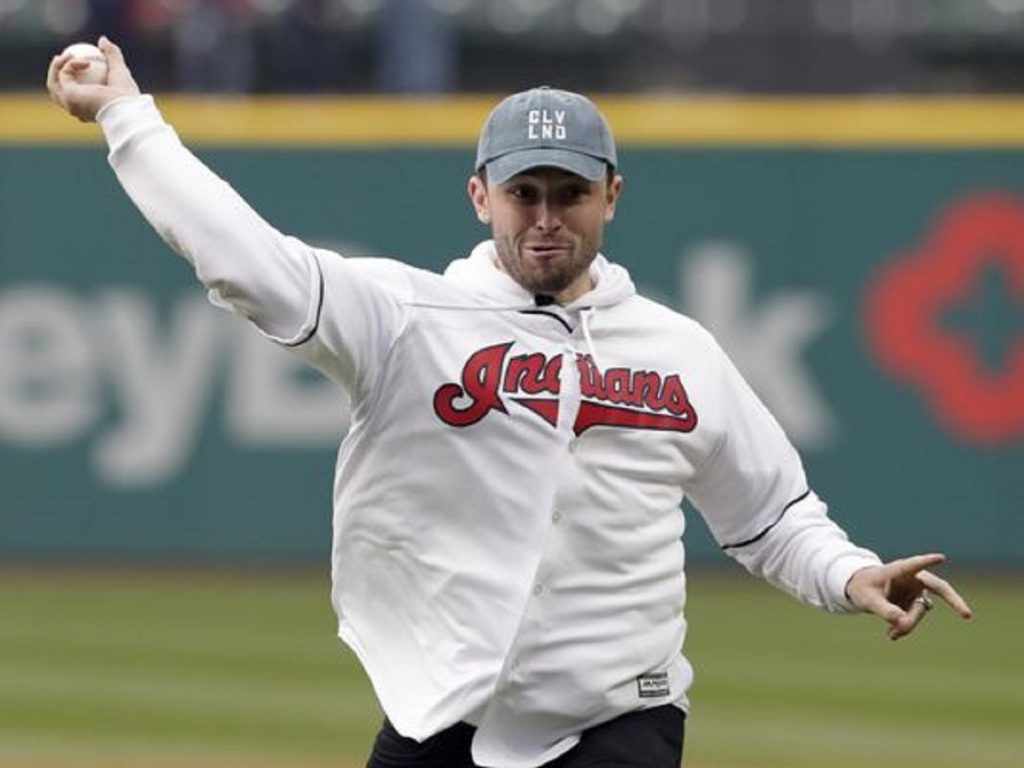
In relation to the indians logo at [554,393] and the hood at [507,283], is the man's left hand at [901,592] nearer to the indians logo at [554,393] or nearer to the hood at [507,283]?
the indians logo at [554,393]

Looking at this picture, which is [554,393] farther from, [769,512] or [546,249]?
[769,512]

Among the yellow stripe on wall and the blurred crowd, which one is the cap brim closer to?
the yellow stripe on wall

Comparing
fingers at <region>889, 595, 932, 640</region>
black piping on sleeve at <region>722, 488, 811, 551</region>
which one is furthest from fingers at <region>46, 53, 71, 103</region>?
fingers at <region>889, 595, 932, 640</region>

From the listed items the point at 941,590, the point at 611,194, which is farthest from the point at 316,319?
the point at 941,590

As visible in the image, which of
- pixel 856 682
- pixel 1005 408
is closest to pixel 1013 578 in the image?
pixel 1005 408

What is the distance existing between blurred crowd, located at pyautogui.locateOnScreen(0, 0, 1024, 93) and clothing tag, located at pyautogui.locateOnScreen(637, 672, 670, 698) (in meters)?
11.6

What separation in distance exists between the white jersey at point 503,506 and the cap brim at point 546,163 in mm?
209

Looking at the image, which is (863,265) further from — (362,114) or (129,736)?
(129,736)

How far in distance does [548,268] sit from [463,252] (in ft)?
32.4

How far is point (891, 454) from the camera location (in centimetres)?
1508

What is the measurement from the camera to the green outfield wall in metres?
14.8

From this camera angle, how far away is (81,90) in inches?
189

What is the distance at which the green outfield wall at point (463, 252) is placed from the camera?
14.8 meters

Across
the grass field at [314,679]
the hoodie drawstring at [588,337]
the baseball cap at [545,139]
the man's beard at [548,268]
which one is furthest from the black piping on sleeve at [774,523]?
the grass field at [314,679]
